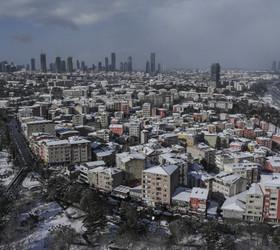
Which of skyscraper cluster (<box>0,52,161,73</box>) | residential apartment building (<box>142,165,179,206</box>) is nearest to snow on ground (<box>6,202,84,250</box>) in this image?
residential apartment building (<box>142,165,179,206</box>)

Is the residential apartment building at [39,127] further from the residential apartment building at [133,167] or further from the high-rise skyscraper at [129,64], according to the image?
the high-rise skyscraper at [129,64]

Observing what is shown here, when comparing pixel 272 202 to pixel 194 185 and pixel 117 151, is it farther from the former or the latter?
pixel 117 151

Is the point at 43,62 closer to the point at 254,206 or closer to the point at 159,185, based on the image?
the point at 159,185

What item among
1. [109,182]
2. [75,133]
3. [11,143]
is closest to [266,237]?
[109,182]

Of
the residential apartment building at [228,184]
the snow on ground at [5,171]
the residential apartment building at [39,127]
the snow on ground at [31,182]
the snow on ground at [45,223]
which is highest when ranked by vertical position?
the residential apartment building at [39,127]

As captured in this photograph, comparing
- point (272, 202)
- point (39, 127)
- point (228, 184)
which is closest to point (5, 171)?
point (39, 127)

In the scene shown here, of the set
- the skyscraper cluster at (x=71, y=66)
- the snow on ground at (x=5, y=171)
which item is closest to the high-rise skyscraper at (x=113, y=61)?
the skyscraper cluster at (x=71, y=66)
